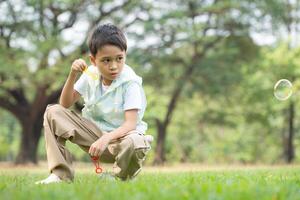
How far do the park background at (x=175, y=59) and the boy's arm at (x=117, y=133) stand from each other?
10341 millimetres

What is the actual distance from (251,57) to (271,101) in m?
1.78

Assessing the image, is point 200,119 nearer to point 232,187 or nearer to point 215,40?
point 215,40

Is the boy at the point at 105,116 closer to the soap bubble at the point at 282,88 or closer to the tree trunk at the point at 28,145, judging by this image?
the soap bubble at the point at 282,88

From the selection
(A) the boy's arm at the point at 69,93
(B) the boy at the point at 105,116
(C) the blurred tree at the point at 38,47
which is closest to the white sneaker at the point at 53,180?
(B) the boy at the point at 105,116

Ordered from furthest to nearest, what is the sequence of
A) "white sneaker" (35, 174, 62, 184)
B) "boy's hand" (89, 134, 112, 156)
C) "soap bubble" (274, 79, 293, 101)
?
"soap bubble" (274, 79, 293, 101) → "white sneaker" (35, 174, 62, 184) → "boy's hand" (89, 134, 112, 156)

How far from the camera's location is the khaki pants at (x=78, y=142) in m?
3.67

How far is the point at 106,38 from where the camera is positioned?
3779 mm

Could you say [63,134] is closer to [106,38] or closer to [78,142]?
[78,142]

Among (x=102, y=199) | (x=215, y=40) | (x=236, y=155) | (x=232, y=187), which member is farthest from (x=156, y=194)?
(x=236, y=155)

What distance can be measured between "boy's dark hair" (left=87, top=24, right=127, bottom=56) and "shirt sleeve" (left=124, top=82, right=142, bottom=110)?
27 centimetres

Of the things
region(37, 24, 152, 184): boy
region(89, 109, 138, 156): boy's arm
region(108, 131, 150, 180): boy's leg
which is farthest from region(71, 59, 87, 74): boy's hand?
region(108, 131, 150, 180): boy's leg

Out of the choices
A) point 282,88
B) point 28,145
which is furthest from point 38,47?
point 282,88

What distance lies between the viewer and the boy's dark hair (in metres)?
3.78

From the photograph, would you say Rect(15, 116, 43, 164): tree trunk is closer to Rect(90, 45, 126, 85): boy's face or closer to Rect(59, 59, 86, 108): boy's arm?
Rect(59, 59, 86, 108): boy's arm
